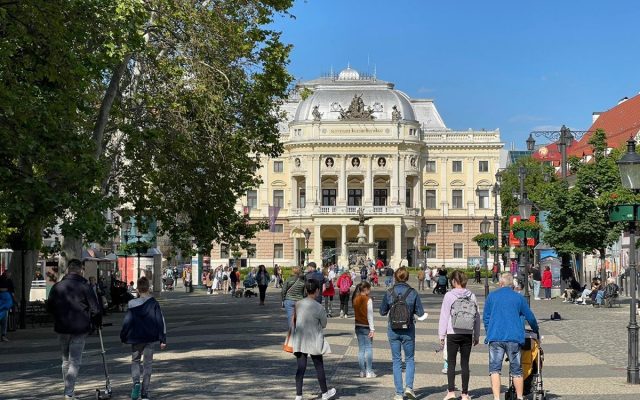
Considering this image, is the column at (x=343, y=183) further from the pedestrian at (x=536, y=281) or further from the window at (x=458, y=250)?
the pedestrian at (x=536, y=281)

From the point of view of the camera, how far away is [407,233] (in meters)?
111

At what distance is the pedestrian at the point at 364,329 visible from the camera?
57.0ft

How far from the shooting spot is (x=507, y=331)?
13.7 m

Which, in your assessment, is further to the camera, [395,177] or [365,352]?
[395,177]

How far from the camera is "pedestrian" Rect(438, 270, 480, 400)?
14305 millimetres

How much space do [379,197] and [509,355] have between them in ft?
326

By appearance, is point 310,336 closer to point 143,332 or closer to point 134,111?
point 143,332

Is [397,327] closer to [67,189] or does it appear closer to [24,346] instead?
[67,189]

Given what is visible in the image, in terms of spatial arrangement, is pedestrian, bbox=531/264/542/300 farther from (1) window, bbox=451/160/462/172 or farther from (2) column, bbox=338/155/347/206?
(1) window, bbox=451/160/462/172

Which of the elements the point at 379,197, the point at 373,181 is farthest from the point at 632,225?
the point at 379,197

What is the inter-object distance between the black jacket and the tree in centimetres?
492

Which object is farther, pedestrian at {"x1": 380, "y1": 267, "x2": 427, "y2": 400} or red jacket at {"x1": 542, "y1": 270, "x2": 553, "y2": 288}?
red jacket at {"x1": 542, "y1": 270, "x2": 553, "y2": 288}

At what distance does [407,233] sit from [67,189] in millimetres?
90097

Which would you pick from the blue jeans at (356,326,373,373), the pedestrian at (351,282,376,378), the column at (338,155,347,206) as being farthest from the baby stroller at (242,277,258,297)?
the column at (338,155,347,206)
